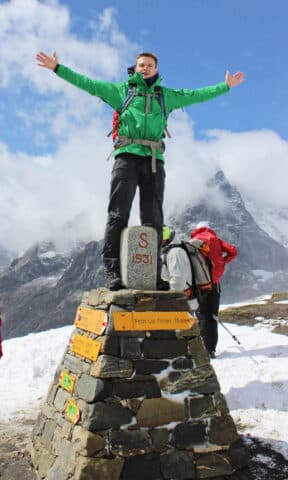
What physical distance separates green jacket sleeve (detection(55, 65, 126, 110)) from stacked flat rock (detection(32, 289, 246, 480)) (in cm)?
300

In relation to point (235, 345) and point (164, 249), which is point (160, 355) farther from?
point (235, 345)

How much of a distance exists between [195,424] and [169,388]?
0.60 m

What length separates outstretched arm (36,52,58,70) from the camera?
616 cm

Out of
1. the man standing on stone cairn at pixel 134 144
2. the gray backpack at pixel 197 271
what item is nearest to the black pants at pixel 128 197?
the man standing on stone cairn at pixel 134 144

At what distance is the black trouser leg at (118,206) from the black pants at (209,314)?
13.2ft

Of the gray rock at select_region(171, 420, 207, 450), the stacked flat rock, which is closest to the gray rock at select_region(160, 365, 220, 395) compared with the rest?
the stacked flat rock

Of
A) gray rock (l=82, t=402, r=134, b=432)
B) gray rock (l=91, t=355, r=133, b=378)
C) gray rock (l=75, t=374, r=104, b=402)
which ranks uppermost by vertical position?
gray rock (l=91, t=355, r=133, b=378)

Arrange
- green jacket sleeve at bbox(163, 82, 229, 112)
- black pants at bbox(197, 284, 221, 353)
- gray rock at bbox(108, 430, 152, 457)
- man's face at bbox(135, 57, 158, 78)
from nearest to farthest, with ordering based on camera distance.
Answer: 1. gray rock at bbox(108, 430, 152, 457)
2. man's face at bbox(135, 57, 158, 78)
3. green jacket sleeve at bbox(163, 82, 229, 112)
4. black pants at bbox(197, 284, 221, 353)

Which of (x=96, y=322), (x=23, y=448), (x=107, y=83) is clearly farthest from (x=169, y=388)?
(x=107, y=83)

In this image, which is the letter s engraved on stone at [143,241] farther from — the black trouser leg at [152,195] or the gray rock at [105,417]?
the gray rock at [105,417]

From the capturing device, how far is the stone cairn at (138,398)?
5.21 metres

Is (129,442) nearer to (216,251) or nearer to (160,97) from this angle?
(160,97)

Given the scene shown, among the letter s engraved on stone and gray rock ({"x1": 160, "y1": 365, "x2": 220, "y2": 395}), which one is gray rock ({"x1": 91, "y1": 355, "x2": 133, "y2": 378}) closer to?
gray rock ({"x1": 160, "y1": 365, "x2": 220, "y2": 395})

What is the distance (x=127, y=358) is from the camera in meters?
5.52
